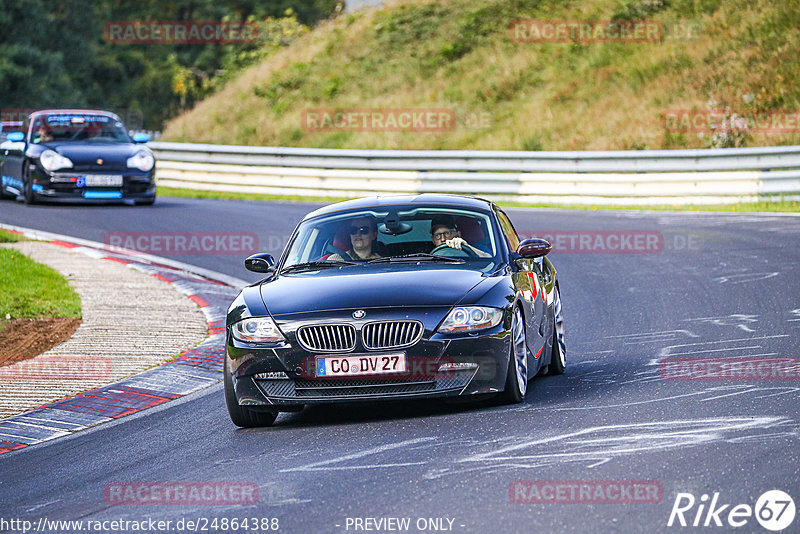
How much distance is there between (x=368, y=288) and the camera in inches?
314

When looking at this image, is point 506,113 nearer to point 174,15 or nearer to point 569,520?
point 569,520

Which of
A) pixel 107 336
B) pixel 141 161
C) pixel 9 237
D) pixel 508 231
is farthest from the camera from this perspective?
pixel 141 161

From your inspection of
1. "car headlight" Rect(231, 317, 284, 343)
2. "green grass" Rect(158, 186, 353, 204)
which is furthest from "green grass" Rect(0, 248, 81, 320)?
"green grass" Rect(158, 186, 353, 204)

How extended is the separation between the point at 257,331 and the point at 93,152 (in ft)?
52.3

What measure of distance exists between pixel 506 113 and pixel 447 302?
25349 millimetres

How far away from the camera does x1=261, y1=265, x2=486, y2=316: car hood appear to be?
7.79 metres

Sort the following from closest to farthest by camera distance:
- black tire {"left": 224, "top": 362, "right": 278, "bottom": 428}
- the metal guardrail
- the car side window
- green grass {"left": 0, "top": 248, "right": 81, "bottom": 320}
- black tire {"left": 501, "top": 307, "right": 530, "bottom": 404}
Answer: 1. black tire {"left": 501, "top": 307, "right": 530, "bottom": 404}
2. black tire {"left": 224, "top": 362, "right": 278, "bottom": 428}
3. the car side window
4. green grass {"left": 0, "top": 248, "right": 81, "bottom": 320}
5. the metal guardrail

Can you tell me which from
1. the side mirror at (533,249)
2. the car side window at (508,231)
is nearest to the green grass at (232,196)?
the car side window at (508,231)

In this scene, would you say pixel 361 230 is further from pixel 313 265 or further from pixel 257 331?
pixel 257 331

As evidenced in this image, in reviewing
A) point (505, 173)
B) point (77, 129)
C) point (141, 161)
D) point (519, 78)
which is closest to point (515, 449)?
point (141, 161)

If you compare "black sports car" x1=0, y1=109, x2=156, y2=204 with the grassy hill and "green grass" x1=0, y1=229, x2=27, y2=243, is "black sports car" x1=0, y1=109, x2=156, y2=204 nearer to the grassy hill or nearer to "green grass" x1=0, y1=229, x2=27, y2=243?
"green grass" x1=0, y1=229, x2=27, y2=243

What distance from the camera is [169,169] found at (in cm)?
3225

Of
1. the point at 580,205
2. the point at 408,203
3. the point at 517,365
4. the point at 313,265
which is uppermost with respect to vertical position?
the point at 408,203

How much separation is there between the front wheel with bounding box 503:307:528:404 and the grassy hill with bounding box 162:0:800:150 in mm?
18219
